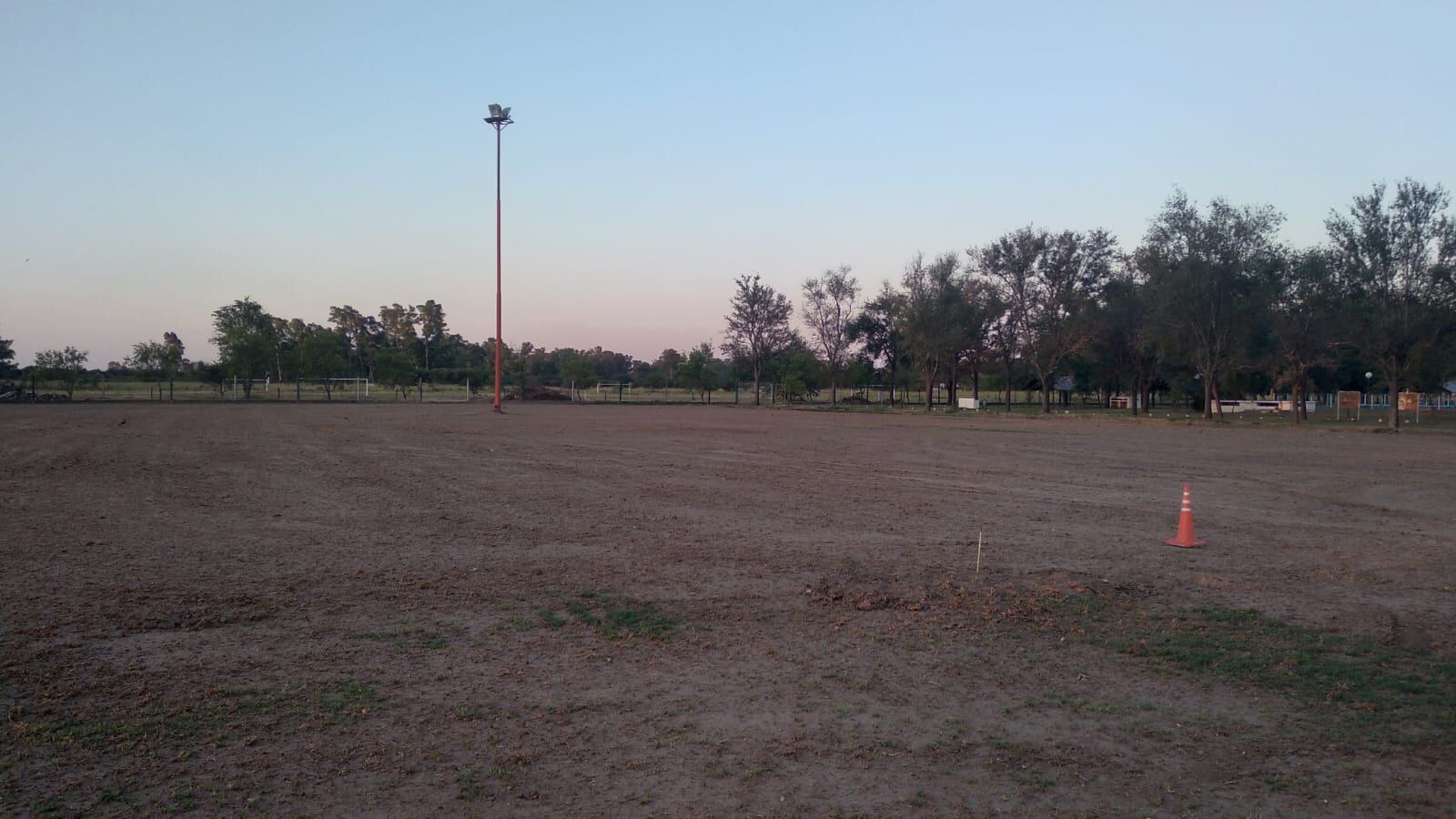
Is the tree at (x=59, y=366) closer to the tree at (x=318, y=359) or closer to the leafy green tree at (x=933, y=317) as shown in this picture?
the tree at (x=318, y=359)

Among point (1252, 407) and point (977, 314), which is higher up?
point (977, 314)

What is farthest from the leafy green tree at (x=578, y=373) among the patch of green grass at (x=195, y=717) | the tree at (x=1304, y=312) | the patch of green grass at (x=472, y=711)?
the patch of green grass at (x=472, y=711)

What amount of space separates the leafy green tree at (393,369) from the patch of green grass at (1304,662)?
71.3 metres

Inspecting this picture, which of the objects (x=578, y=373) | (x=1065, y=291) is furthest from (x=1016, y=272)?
(x=578, y=373)

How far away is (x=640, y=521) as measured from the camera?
39.6 feet

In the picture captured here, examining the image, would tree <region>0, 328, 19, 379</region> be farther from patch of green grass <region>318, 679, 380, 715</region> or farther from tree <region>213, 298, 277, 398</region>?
patch of green grass <region>318, 679, 380, 715</region>

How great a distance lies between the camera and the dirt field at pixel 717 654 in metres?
4.35

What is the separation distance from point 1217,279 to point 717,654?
1802 inches

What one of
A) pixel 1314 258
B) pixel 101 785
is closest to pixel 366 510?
pixel 101 785

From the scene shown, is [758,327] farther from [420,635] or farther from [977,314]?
[420,635]

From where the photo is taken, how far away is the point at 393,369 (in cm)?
7381

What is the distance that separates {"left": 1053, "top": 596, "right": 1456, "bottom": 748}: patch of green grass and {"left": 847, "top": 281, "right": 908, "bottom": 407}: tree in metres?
73.5

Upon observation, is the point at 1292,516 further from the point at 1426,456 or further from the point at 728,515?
the point at 1426,456

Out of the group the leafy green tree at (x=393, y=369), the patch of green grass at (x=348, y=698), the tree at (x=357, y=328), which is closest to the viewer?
the patch of green grass at (x=348, y=698)
